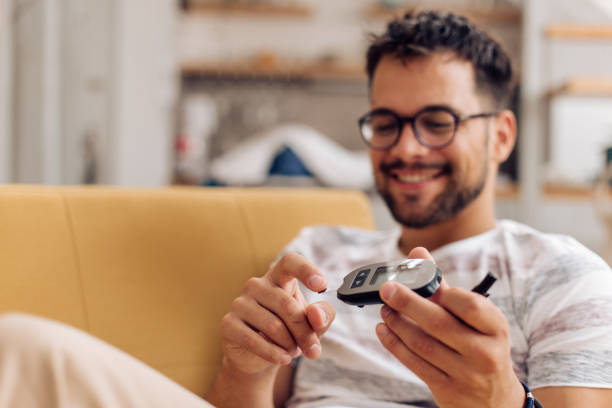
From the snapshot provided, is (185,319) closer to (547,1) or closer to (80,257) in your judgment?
(80,257)

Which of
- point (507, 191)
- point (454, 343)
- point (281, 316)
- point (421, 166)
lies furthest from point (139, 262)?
point (507, 191)

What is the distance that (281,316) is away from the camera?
2.20 ft

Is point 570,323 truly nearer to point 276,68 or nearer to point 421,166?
point 421,166

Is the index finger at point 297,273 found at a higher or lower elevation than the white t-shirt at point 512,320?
higher

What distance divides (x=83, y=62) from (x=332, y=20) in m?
1.81

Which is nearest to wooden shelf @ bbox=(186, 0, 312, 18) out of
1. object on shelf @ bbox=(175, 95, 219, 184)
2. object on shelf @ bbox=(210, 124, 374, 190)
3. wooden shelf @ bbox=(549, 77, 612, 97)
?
object on shelf @ bbox=(175, 95, 219, 184)

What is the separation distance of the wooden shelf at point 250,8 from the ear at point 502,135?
8.28 ft

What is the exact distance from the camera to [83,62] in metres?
2.03

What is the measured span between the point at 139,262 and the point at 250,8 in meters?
2.69

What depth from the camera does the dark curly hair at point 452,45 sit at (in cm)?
101

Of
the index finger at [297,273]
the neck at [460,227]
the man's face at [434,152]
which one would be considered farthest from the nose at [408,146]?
the index finger at [297,273]

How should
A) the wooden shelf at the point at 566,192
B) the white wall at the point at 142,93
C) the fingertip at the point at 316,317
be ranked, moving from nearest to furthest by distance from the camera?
the fingertip at the point at 316,317
the white wall at the point at 142,93
the wooden shelf at the point at 566,192

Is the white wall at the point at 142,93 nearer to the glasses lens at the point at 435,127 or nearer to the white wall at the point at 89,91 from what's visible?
the white wall at the point at 89,91

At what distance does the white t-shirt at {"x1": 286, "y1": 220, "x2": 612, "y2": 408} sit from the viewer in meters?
0.71
